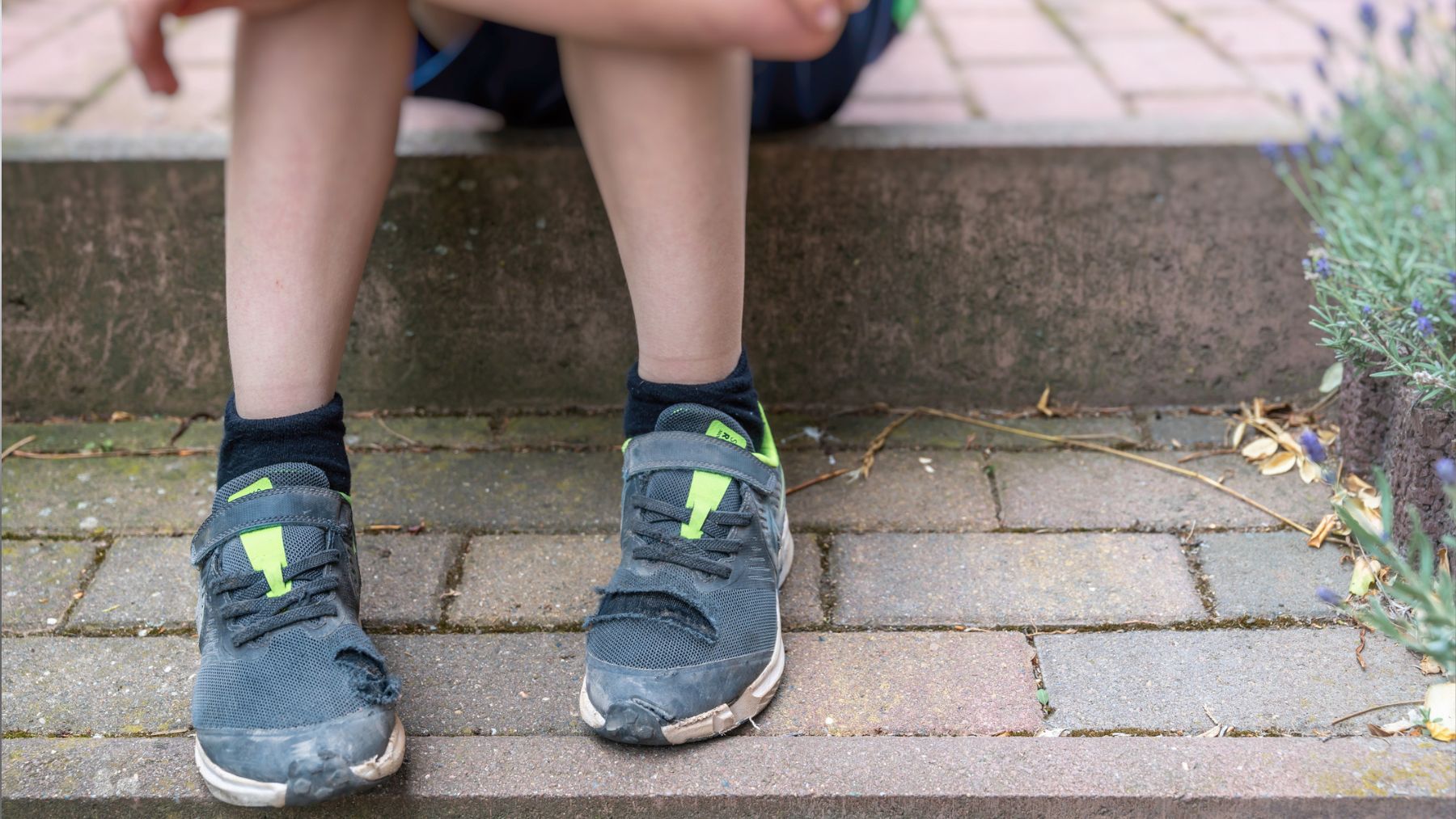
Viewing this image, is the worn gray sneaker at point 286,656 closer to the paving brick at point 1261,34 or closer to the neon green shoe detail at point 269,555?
the neon green shoe detail at point 269,555

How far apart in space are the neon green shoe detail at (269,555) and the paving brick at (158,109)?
38.4 inches

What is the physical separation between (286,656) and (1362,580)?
41.4 inches

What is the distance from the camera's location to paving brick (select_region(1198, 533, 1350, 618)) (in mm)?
1270

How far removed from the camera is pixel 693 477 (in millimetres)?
1222

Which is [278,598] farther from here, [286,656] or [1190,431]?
[1190,431]

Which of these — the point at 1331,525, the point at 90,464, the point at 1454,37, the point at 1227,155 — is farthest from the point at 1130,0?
the point at 90,464

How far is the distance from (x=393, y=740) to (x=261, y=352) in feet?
1.29

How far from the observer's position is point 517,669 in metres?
1.23

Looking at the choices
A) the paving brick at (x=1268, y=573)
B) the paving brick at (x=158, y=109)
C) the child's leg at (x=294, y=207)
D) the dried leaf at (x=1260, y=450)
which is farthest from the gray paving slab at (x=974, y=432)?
the paving brick at (x=158, y=109)

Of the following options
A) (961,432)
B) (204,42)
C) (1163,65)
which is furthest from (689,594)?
(204,42)

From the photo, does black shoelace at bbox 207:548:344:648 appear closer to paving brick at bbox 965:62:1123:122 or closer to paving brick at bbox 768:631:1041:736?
paving brick at bbox 768:631:1041:736

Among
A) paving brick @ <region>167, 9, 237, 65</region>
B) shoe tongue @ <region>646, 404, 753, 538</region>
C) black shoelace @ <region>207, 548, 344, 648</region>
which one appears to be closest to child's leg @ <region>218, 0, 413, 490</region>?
black shoelace @ <region>207, 548, 344, 648</region>

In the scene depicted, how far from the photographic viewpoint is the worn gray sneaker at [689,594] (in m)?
1.10

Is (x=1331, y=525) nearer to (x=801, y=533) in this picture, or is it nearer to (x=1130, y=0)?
(x=801, y=533)
